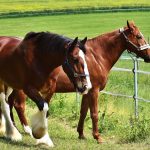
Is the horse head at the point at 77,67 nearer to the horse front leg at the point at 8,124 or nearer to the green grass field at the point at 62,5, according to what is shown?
the horse front leg at the point at 8,124

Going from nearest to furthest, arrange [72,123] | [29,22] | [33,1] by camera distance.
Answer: [72,123], [29,22], [33,1]

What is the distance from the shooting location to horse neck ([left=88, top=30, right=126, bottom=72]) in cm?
805

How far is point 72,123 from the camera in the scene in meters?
9.78

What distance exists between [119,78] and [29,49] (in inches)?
323

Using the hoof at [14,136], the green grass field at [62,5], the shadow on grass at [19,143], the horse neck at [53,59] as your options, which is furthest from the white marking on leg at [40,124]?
the green grass field at [62,5]

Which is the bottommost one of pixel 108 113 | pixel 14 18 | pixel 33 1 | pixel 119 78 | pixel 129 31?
pixel 33 1

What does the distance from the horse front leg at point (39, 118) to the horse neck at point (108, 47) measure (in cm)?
146

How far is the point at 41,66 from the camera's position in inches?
279

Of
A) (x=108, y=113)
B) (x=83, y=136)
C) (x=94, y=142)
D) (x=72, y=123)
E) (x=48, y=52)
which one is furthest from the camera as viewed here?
(x=108, y=113)

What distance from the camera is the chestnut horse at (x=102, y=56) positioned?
25.5ft

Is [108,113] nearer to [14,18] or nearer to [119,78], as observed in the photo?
[119,78]

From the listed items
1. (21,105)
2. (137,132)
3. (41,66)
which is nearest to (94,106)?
(137,132)

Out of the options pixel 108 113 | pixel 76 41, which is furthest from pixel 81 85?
pixel 108 113

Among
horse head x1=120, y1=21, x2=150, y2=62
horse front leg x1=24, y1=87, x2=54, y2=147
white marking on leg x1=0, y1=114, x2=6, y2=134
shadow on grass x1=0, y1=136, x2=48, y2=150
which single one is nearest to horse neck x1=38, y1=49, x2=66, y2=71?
horse front leg x1=24, y1=87, x2=54, y2=147
